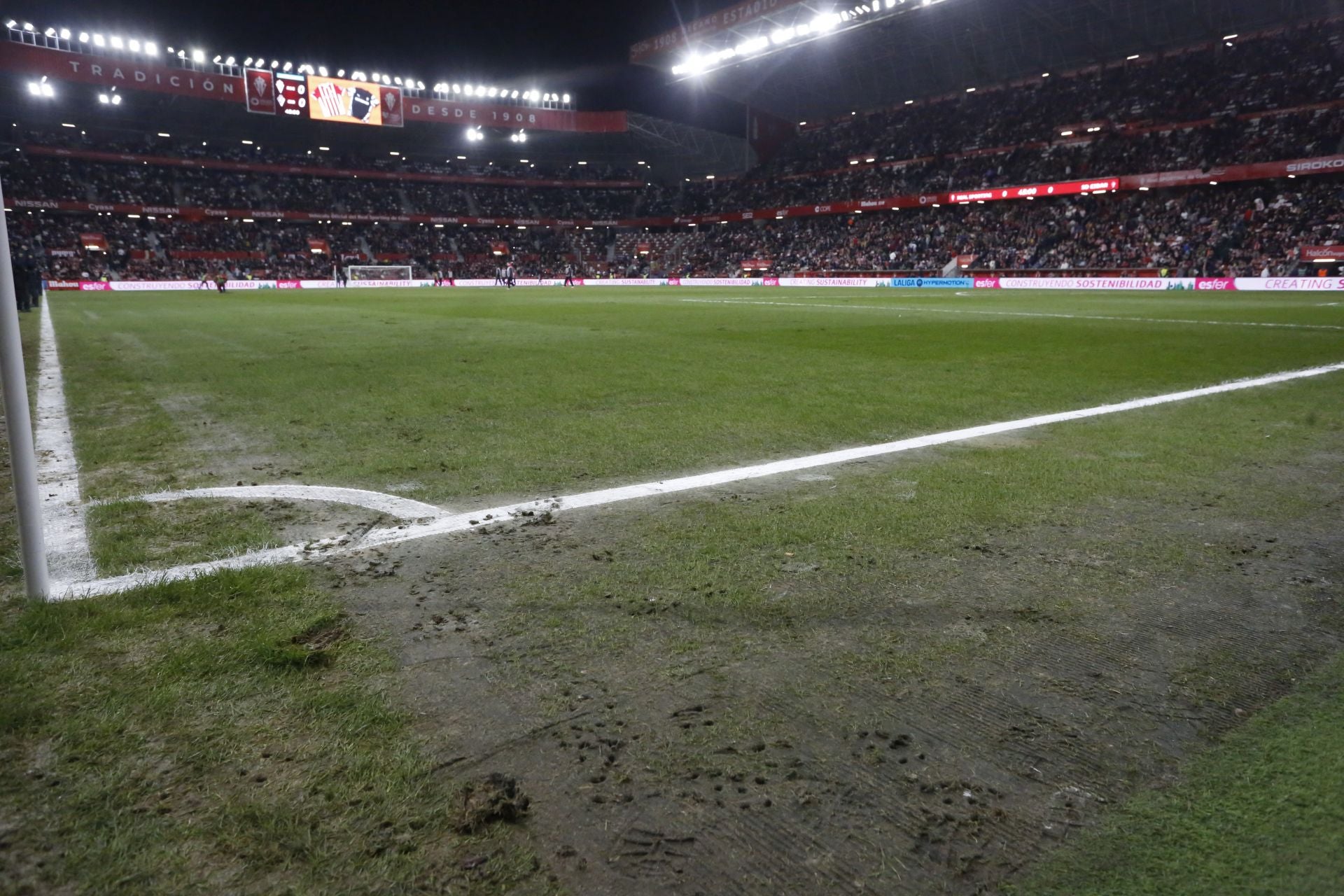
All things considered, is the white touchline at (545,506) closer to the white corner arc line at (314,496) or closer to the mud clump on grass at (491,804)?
the white corner arc line at (314,496)

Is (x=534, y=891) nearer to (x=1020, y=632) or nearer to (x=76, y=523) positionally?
(x=1020, y=632)

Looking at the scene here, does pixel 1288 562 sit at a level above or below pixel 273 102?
below

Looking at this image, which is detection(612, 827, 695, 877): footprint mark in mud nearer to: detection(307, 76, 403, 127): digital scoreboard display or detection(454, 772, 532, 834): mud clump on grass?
detection(454, 772, 532, 834): mud clump on grass

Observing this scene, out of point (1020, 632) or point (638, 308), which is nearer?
point (1020, 632)

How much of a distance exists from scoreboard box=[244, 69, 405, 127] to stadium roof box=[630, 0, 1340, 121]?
19.3 metres

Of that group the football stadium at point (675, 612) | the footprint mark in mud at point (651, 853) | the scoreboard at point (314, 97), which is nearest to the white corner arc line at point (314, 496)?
the football stadium at point (675, 612)

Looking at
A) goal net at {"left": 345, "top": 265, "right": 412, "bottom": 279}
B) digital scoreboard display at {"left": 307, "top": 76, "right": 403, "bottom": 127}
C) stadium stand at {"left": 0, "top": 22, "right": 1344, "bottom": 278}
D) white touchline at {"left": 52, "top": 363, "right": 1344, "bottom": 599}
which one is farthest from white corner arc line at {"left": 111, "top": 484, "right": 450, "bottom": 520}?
digital scoreboard display at {"left": 307, "top": 76, "right": 403, "bottom": 127}

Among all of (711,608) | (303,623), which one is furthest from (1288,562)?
(303,623)

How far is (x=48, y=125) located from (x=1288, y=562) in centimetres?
7600

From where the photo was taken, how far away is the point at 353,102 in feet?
183

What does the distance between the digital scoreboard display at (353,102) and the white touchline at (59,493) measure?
53917 mm

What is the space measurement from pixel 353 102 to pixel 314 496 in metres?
60.1

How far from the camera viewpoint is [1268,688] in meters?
2.37

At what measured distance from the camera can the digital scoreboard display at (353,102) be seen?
178 ft
